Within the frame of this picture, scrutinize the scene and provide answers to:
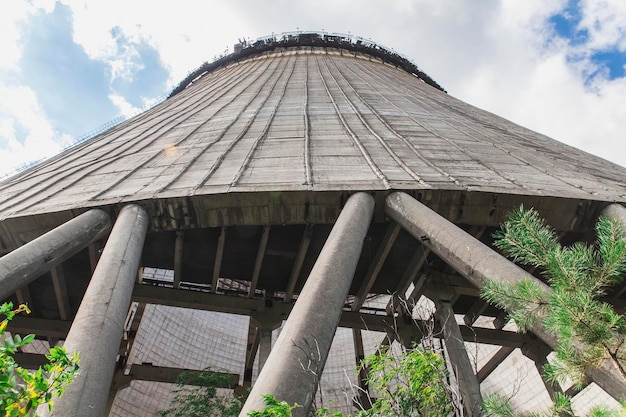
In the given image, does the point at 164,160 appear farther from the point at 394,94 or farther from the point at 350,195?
the point at 394,94

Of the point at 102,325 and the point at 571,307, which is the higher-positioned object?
the point at 102,325

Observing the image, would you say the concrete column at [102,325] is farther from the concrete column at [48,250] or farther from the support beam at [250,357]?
the support beam at [250,357]

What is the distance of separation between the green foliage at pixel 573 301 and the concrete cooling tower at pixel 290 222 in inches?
32.0

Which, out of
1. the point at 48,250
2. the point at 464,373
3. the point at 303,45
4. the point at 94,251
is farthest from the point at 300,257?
the point at 303,45

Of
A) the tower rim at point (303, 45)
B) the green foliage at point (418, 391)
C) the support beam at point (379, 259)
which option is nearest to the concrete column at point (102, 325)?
the green foliage at point (418, 391)

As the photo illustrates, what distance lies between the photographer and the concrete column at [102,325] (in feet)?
10.5

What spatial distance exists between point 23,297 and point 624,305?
1097 centimetres

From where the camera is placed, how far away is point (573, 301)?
2.22m

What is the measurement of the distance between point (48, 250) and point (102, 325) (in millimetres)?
1543

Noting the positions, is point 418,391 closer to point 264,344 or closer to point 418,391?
point 418,391

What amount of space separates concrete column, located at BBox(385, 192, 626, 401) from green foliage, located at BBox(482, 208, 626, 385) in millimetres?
911

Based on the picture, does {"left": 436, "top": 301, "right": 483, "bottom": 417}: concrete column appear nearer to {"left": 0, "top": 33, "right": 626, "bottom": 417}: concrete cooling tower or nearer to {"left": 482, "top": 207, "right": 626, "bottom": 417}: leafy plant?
{"left": 0, "top": 33, "right": 626, "bottom": 417}: concrete cooling tower

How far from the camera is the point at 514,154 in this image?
825 cm

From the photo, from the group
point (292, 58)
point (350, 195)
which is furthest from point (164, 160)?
point (292, 58)
